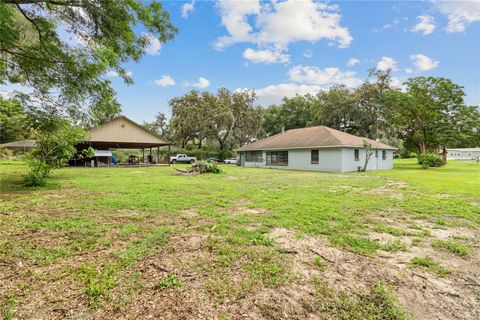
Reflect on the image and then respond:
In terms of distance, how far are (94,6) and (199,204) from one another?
5.25m

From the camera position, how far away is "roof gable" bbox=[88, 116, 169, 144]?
22.0m

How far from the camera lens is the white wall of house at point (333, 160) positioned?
1848 cm

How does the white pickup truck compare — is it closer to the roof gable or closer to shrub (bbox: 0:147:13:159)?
the roof gable

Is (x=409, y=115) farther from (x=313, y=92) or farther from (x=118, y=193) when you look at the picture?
(x=118, y=193)

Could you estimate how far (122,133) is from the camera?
75.6ft

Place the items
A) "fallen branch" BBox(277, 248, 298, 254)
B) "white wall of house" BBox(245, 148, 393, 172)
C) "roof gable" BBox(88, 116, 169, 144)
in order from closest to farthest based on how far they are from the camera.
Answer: "fallen branch" BBox(277, 248, 298, 254) → "white wall of house" BBox(245, 148, 393, 172) → "roof gable" BBox(88, 116, 169, 144)

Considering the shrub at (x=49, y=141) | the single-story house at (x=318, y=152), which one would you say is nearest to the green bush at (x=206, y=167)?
the shrub at (x=49, y=141)

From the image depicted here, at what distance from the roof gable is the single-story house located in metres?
10.8

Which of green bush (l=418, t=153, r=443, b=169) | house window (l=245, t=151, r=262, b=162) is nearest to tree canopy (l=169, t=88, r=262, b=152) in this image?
house window (l=245, t=151, r=262, b=162)

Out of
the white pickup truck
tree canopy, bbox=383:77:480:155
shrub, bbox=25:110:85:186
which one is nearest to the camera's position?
shrub, bbox=25:110:85:186

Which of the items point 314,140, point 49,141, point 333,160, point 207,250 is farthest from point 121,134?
point 207,250

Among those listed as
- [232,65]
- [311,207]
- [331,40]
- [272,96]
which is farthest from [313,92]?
[311,207]

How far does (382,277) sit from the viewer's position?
8.79ft

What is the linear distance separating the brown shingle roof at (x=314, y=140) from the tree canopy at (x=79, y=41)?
15.5 metres
